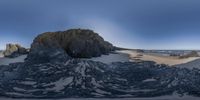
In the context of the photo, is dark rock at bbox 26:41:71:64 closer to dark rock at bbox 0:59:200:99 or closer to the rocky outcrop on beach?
the rocky outcrop on beach

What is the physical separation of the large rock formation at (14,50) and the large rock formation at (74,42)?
2604 mm

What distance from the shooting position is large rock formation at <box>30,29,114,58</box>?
2302 cm

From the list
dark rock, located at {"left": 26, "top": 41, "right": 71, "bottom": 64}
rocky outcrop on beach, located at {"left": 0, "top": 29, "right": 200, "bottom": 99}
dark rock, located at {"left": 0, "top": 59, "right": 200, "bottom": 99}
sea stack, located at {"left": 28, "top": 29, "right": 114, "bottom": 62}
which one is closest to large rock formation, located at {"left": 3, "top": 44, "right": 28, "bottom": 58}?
sea stack, located at {"left": 28, "top": 29, "right": 114, "bottom": 62}

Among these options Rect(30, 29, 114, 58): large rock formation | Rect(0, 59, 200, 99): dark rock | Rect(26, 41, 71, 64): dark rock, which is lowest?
Rect(0, 59, 200, 99): dark rock

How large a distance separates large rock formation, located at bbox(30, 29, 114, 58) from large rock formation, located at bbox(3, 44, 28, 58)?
260 cm

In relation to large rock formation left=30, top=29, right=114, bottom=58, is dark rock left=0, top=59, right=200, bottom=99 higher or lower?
lower

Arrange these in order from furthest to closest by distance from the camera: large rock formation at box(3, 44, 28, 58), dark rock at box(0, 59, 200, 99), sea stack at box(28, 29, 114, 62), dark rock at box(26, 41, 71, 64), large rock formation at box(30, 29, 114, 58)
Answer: large rock formation at box(3, 44, 28, 58), large rock formation at box(30, 29, 114, 58), sea stack at box(28, 29, 114, 62), dark rock at box(26, 41, 71, 64), dark rock at box(0, 59, 200, 99)

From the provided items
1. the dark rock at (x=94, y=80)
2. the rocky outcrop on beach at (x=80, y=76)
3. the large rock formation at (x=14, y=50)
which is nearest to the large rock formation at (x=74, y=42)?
the rocky outcrop on beach at (x=80, y=76)

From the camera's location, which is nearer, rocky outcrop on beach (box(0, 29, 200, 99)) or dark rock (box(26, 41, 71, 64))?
rocky outcrop on beach (box(0, 29, 200, 99))

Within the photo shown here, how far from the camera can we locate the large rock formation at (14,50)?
25.9 meters

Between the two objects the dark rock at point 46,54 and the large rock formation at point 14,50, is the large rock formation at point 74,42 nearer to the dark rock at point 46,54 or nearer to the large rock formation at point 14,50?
the dark rock at point 46,54

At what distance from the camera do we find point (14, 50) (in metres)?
26.7

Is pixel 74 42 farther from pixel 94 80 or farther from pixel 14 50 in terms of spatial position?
pixel 14 50

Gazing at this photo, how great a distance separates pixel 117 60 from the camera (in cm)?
2336
